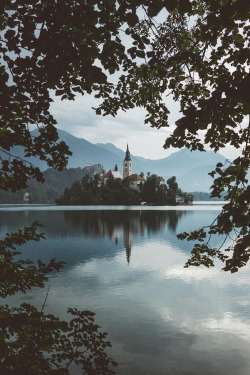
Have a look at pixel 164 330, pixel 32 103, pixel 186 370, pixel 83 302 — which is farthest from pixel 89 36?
pixel 83 302

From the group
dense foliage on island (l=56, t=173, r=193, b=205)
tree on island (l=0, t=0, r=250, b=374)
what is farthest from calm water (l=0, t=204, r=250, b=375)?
dense foliage on island (l=56, t=173, r=193, b=205)

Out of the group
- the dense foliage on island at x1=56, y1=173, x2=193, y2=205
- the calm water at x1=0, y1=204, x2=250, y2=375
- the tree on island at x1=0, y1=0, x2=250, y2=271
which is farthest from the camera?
the dense foliage on island at x1=56, y1=173, x2=193, y2=205

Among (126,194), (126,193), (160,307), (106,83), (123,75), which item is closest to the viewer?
(106,83)

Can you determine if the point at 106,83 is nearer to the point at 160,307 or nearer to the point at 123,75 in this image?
the point at 123,75

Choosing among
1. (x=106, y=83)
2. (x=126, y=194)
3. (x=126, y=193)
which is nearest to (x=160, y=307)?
(x=106, y=83)

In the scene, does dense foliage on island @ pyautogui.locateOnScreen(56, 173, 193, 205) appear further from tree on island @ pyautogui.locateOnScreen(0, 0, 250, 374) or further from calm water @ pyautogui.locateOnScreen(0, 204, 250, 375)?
tree on island @ pyautogui.locateOnScreen(0, 0, 250, 374)

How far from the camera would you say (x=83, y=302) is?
1823 centimetres

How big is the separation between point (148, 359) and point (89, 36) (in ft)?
37.0

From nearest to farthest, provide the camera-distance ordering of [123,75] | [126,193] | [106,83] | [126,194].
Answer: [106,83] → [123,75] → [126,193] → [126,194]

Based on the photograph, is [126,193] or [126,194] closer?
[126,193]

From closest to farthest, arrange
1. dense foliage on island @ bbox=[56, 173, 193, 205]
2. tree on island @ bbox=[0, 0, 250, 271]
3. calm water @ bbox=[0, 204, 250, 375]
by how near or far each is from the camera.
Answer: tree on island @ bbox=[0, 0, 250, 271] → calm water @ bbox=[0, 204, 250, 375] → dense foliage on island @ bbox=[56, 173, 193, 205]

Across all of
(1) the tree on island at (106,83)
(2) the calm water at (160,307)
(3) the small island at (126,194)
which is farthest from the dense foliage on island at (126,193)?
(1) the tree on island at (106,83)

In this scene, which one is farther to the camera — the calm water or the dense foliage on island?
the dense foliage on island

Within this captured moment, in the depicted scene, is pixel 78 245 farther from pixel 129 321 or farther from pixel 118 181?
pixel 118 181
